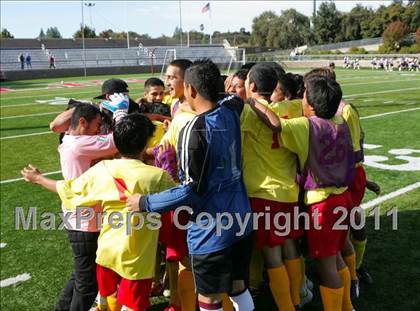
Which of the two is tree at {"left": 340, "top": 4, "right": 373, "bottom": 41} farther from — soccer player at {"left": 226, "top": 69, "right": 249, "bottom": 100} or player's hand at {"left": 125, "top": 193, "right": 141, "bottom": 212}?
player's hand at {"left": 125, "top": 193, "right": 141, "bottom": 212}

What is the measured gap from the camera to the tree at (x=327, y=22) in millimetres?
82062

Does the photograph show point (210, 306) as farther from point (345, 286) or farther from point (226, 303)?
point (345, 286)

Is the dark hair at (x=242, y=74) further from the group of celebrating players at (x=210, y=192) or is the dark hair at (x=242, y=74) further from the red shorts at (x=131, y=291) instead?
the red shorts at (x=131, y=291)

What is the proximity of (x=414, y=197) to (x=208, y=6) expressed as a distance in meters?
46.8

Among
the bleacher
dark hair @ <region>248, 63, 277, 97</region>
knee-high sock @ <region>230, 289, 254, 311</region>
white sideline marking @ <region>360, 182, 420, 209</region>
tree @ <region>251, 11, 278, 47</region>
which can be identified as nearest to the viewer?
knee-high sock @ <region>230, 289, 254, 311</region>

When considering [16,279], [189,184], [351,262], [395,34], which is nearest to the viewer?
[189,184]

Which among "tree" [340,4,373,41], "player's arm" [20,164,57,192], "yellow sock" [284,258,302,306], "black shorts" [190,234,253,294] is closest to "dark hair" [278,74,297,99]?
"yellow sock" [284,258,302,306]

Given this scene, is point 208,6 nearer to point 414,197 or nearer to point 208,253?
point 414,197

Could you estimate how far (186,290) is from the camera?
10.9 feet

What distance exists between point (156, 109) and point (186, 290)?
1746 millimetres

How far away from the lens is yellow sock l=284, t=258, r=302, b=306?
11.4 ft

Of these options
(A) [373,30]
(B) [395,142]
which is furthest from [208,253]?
(A) [373,30]

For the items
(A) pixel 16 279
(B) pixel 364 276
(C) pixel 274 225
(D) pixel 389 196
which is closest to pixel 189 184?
(C) pixel 274 225

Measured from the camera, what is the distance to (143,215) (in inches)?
117
